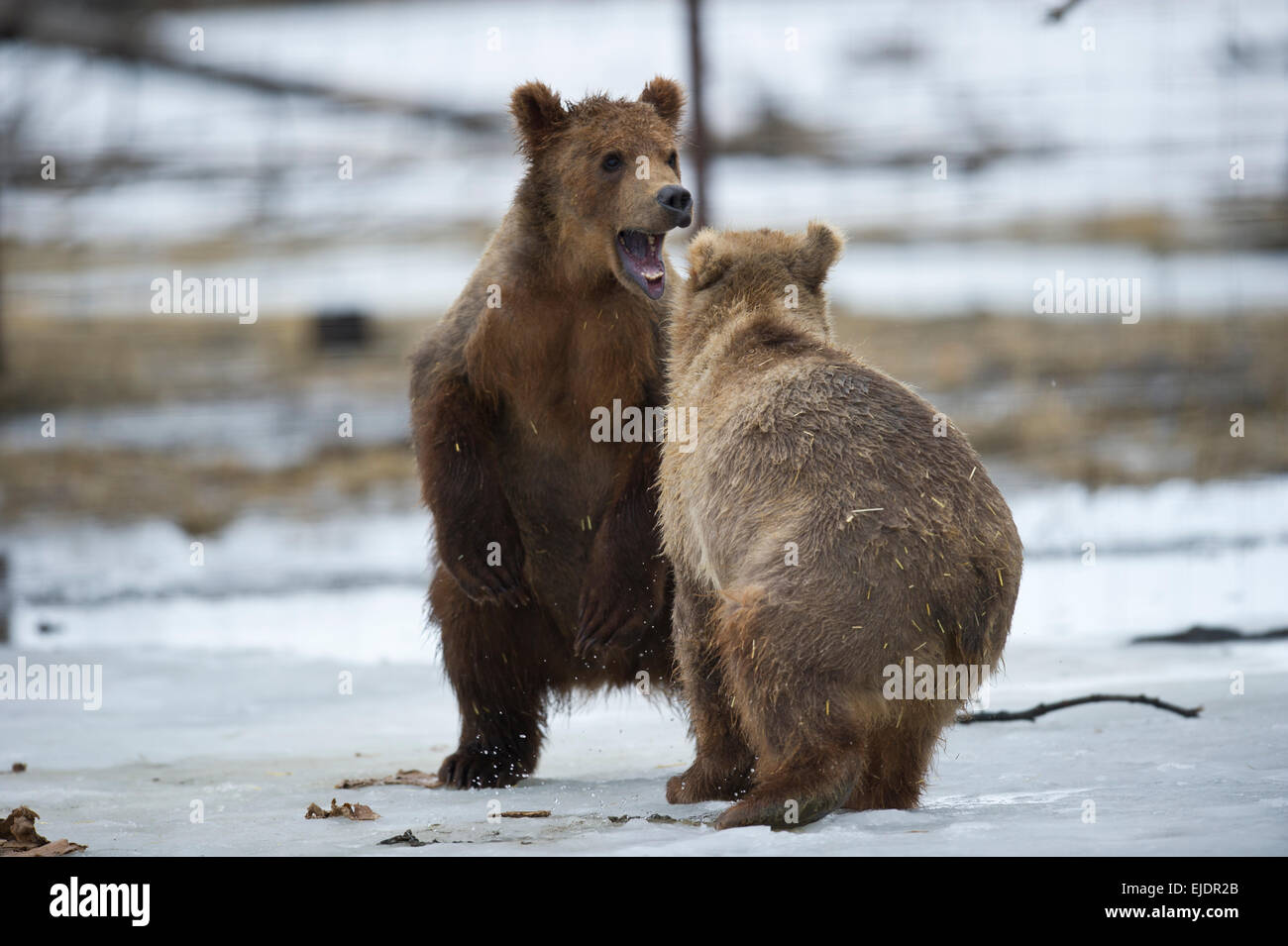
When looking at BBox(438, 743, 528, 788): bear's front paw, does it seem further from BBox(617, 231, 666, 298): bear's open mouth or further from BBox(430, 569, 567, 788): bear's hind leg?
BBox(617, 231, 666, 298): bear's open mouth

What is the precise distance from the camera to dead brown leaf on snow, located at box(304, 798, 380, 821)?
4.63 m

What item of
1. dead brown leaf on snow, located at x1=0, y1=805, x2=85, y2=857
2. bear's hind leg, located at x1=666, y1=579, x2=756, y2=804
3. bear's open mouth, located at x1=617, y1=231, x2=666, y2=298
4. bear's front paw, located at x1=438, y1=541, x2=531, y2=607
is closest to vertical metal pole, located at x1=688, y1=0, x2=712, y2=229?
bear's open mouth, located at x1=617, y1=231, x2=666, y2=298

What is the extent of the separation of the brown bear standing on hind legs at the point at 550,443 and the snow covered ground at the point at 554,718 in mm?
412

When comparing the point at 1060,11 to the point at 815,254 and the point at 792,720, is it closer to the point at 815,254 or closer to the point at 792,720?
the point at 815,254

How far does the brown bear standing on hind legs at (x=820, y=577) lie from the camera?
400 cm

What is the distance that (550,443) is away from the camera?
5.73m

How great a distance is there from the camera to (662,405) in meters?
5.66

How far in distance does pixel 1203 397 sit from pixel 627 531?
30.1 feet

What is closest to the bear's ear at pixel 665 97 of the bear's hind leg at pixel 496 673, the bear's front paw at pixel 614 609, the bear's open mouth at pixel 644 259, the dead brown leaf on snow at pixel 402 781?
the bear's open mouth at pixel 644 259

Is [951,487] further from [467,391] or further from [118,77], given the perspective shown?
[118,77]

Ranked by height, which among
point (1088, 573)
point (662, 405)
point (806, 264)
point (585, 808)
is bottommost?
point (585, 808)

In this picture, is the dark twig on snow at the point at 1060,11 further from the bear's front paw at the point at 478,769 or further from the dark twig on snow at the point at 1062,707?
the bear's front paw at the point at 478,769

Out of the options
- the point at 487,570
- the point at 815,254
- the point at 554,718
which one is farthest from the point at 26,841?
the point at 554,718

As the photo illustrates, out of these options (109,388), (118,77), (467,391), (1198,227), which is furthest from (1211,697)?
(1198,227)
